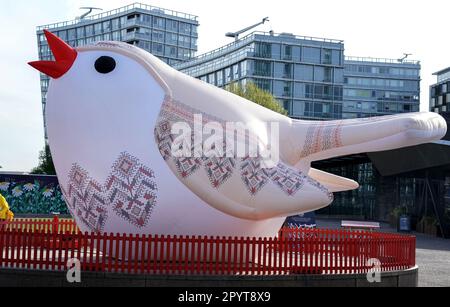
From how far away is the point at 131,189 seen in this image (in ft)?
43.1

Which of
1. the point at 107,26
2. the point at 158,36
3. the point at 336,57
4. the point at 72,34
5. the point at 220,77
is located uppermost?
the point at 107,26

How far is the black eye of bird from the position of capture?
1359 cm

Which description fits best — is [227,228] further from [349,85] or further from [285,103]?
[349,85]

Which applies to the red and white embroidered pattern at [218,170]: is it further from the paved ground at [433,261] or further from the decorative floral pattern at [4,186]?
the decorative floral pattern at [4,186]

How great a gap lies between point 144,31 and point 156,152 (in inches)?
3461

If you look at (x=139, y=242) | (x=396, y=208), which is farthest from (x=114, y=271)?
(x=396, y=208)

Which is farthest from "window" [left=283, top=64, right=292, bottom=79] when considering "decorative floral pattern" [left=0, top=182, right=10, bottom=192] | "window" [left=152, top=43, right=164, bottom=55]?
"decorative floral pattern" [left=0, top=182, right=10, bottom=192]

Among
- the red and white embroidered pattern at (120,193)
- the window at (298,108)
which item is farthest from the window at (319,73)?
the red and white embroidered pattern at (120,193)

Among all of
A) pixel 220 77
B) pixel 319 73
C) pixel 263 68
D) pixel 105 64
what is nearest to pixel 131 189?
pixel 105 64

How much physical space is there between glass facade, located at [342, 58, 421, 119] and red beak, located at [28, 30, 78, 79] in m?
96.6

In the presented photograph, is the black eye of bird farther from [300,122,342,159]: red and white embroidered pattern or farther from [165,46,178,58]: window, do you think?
[165,46,178,58]: window

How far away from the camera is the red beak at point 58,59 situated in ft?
44.5

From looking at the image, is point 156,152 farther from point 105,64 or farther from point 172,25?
point 172,25
